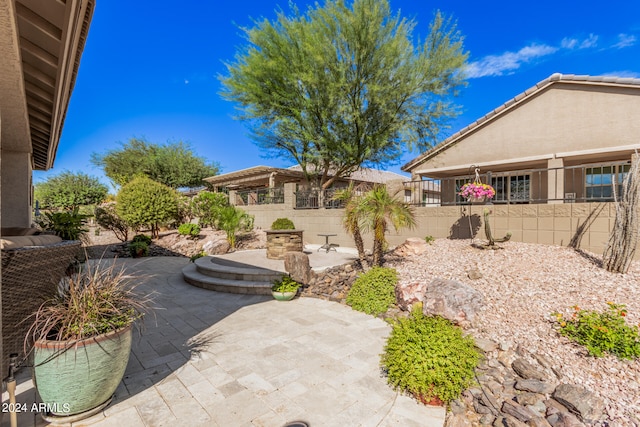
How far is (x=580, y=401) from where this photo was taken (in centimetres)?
288

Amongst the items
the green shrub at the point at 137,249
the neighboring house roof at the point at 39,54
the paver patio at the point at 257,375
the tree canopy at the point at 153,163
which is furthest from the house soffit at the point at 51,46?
the tree canopy at the point at 153,163

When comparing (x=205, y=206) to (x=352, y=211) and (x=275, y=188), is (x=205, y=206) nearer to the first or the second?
(x=275, y=188)

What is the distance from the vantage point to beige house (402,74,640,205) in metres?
9.84

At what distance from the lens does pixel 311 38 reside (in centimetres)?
1287

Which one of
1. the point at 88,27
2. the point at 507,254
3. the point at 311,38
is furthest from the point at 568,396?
the point at 311,38

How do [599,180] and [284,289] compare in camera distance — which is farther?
[599,180]

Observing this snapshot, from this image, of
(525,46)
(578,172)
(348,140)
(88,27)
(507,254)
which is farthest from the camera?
(525,46)

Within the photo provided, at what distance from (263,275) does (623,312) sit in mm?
6481

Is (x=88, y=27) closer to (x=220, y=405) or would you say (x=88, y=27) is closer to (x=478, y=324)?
(x=220, y=405)

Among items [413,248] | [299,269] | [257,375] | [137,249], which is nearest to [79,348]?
[257,375]

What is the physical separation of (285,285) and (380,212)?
267cm

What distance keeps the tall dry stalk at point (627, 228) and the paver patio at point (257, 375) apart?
→ 4.46m

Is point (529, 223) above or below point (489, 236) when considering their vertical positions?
above

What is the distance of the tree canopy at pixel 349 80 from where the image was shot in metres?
12.8
